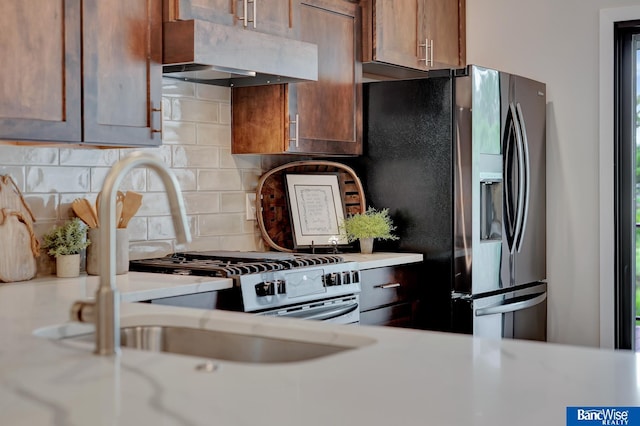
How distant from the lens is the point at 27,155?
2.99m

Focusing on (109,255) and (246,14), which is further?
(246,14)

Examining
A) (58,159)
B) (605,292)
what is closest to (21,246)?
(58,159)

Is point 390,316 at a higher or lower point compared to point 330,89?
lower

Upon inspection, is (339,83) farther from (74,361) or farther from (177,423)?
A: (177,423)

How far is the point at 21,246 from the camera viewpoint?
287 cm

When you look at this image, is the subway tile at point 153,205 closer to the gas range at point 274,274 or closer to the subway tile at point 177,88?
the gas range at point 274,274

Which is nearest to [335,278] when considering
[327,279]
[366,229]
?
[327,279]

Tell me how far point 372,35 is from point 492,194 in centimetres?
96

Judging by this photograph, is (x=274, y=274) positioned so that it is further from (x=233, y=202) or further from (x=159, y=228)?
(x=233, y=202)

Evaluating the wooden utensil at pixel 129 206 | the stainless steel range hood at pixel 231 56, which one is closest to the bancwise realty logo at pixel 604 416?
the stainless steel range hood at pixel 231 56

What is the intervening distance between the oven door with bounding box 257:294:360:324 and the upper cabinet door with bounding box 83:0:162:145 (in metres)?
0.79

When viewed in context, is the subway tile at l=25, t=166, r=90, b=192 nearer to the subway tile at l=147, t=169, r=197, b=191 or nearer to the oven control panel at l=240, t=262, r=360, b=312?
the subway tile at l=147, t=169, r=197, b=191

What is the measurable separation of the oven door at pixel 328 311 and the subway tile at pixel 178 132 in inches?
36.9

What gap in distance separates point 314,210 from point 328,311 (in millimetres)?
872
